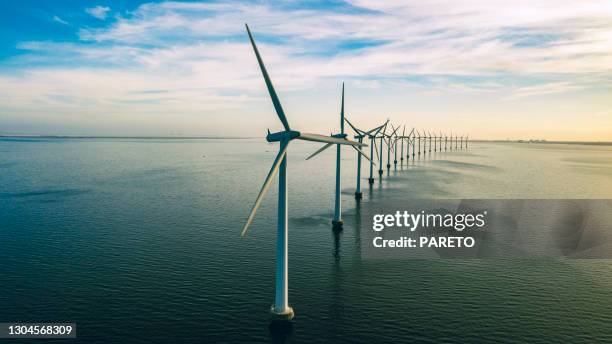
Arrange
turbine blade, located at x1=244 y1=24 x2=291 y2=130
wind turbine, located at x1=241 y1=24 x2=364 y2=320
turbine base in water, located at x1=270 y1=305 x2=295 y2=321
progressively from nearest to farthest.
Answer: turbine blade, located at x1=244 y1=24 x2=291 y2=130, wind turbine, located at x1=241 y1=24 x2=364 y2=320, turbine base in water, located at x1=270 y1=305 x2=295 y2=321

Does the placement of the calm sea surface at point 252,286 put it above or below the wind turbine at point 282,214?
below

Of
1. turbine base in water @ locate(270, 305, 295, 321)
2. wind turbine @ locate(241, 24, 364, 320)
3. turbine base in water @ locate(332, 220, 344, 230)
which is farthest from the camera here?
turbine base in water @ locate(332, 220, 344, 230)

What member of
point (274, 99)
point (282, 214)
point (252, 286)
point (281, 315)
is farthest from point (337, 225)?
point (274, 99)

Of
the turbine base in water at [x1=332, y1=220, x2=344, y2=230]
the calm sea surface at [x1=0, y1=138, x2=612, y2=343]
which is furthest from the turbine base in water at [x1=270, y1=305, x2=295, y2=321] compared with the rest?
the turbine base in water at [x1=332, y1=220, x2=344, y2=230]

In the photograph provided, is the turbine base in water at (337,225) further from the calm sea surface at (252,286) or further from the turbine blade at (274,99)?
the turbine blade at (274,99)

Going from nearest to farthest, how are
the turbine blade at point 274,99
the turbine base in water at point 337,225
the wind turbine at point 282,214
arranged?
the turbine blade at point 274,99
the wind turbine at point 282,214
the turbine base in water at point 337,225

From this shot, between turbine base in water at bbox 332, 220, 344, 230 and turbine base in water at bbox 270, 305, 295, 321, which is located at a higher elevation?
turbine base in water at bbox 332, 220, 344, 230

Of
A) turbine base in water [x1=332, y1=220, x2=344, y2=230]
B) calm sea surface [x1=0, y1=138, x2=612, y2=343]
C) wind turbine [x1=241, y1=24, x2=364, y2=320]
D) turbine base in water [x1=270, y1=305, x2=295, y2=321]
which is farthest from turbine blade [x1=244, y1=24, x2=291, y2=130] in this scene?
turbine base in water [x1=332, y1=220, x2=344, y2=230]

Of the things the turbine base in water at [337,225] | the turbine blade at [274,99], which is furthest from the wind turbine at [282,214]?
the turbine base in water at [337,225]

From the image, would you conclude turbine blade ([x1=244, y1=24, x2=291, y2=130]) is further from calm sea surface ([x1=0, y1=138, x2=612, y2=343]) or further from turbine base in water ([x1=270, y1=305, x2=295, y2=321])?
calm sea surface ([x1=0, y1=138, x2=612, y2=343])

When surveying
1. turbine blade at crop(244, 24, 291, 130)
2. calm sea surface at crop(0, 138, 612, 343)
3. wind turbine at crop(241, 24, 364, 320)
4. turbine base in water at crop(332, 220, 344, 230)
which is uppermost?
turbine blade at crop(244, 24, 291, 130)

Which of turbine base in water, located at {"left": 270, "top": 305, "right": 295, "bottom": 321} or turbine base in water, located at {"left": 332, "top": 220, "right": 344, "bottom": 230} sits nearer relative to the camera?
turbine base in water, located at {"left": 270, "top": 305, "right": 295, "bottom": 321}
